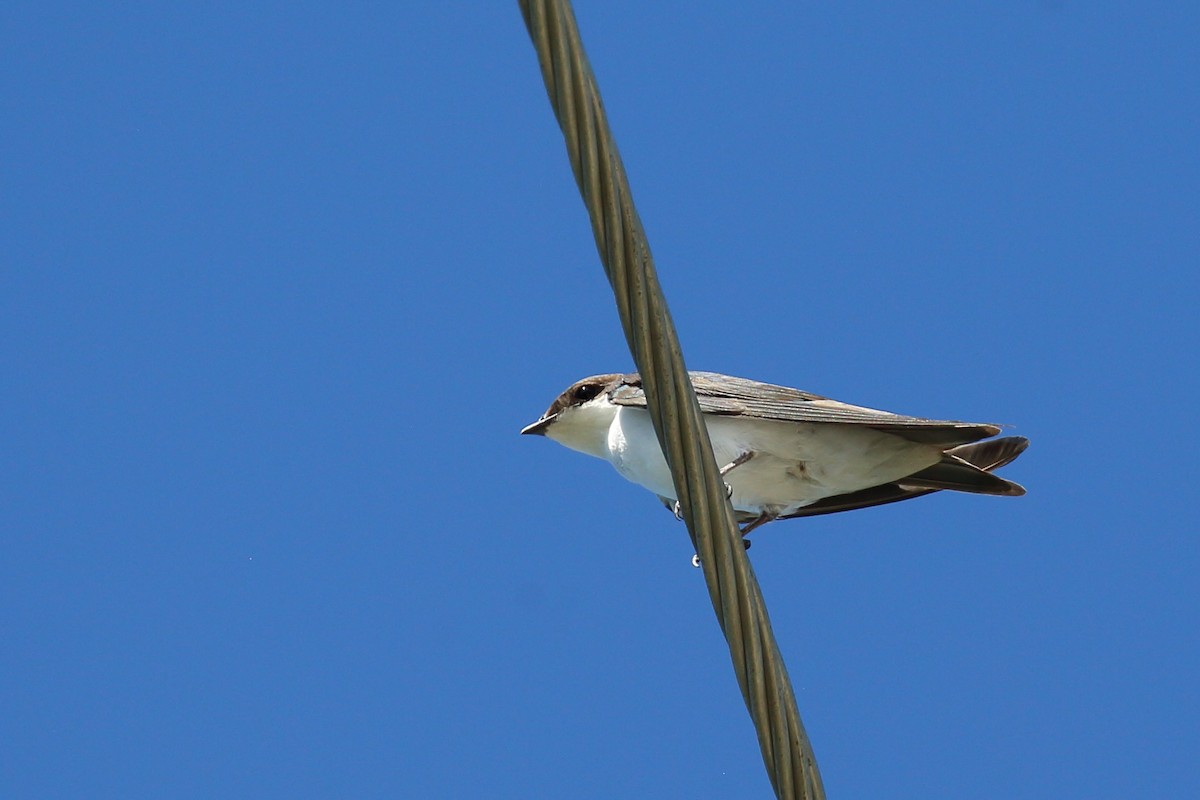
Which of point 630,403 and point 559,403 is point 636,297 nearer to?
point 630,403

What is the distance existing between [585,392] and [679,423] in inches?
176

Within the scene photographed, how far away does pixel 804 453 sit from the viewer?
Answer: 259 inches

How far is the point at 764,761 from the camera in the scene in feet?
11.2

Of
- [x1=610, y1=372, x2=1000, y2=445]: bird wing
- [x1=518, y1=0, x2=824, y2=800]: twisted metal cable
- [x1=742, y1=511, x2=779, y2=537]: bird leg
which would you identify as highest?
[x1=610, y1=372, x2=1000, y2=445]: bird wing

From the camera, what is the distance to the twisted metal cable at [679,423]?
292 cm

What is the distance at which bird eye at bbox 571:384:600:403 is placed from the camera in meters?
7.72

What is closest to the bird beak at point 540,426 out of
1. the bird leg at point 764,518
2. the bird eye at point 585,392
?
the bird eye at point 585,392

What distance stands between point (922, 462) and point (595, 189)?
3998 millimetres

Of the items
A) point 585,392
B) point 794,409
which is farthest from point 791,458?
point 585,392

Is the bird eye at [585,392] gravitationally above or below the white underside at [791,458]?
above

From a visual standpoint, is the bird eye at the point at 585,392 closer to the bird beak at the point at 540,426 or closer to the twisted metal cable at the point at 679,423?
the bird beak at the point at 540,426

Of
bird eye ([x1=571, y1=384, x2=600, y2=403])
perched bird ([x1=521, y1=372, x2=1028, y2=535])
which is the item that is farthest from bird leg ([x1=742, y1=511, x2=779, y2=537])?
bird eye ([x1=571, y1=384, x2=600, y2=403])

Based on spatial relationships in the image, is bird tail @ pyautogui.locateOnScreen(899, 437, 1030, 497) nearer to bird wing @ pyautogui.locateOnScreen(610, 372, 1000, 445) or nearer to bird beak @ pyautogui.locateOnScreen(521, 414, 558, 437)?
bird wing @ pyautogui.locateOnScreen(610, 372, 1000, 445)

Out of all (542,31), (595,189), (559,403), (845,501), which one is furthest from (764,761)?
(559,403)
